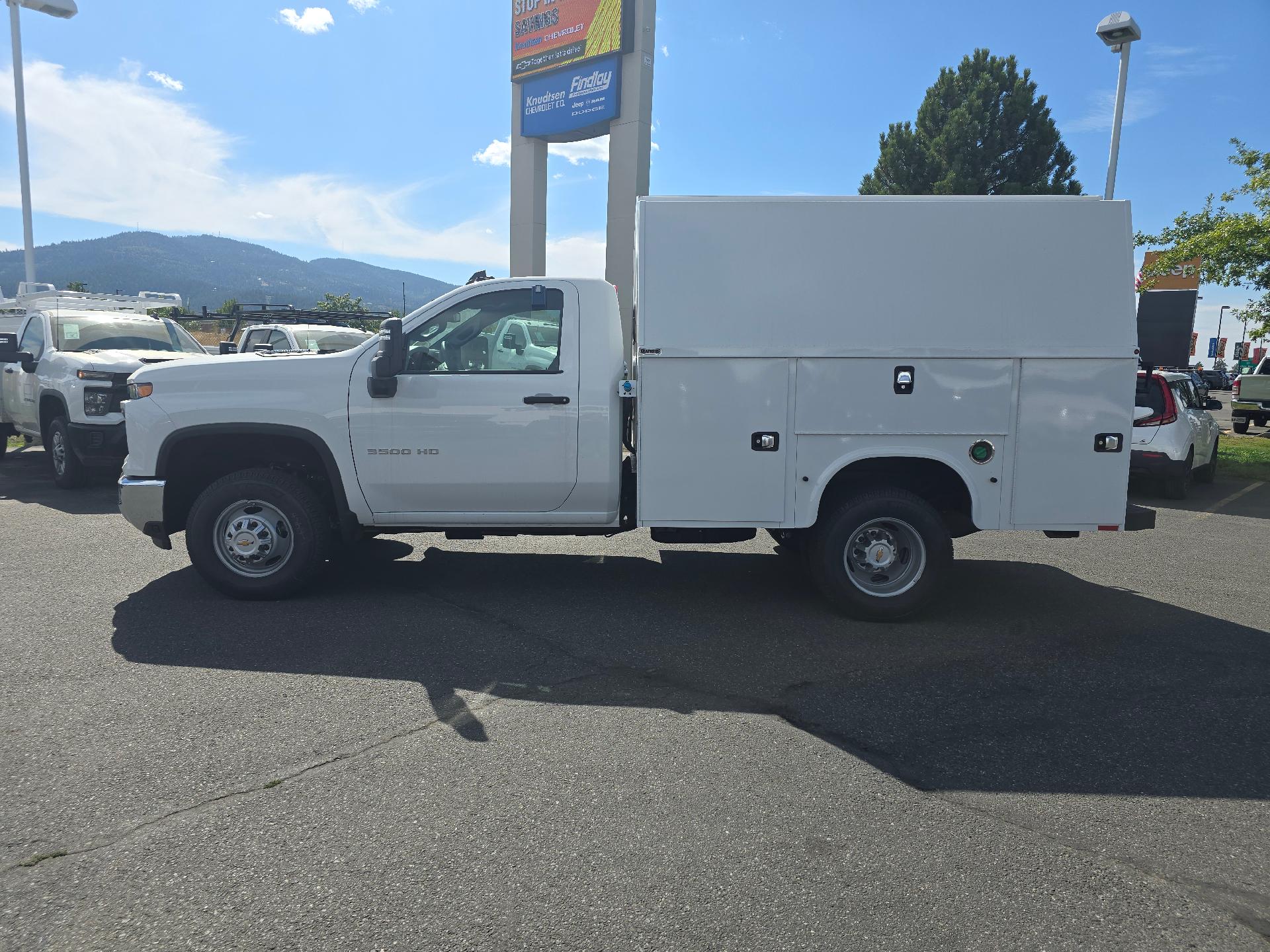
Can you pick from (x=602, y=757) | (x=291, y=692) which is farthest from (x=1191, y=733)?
(x=291, y=692)

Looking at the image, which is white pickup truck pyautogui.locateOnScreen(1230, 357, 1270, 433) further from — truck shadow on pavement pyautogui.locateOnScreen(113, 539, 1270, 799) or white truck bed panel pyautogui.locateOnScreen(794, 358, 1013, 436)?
white truck bed panel pyautogui.locateOnScreen(794, 358, 1013, 436)

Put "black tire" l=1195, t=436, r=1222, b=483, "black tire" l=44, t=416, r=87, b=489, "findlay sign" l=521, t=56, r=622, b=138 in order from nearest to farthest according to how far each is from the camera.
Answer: "black tire" l=44, t=416, r=87, b=489
"black tire" l=1195, t=436, r=1222, b=483
"findlay sign" l=521, t=56, r=622, b=138

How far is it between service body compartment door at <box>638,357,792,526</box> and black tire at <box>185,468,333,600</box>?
2199mm

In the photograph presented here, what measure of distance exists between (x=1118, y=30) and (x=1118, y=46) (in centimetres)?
42

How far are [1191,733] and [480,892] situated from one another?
3.31 meters

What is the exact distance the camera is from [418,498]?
5.99 m

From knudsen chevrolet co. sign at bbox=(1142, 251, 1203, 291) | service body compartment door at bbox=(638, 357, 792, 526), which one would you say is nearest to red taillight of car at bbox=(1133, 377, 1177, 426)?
knudsen chevrolet co. sign at bbox=(1142, 251, 1203, 291)

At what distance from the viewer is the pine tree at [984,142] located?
30.4 metres

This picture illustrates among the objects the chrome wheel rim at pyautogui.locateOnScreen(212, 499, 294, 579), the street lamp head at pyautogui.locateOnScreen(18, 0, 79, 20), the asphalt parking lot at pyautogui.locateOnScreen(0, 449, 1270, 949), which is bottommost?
the asphalt parking lot at pyautogui.locateOnScreen(0, 449, 1270, 949)

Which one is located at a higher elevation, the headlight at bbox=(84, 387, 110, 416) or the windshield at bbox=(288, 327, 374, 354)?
the windshield at bbox=(288, 327, 374, 354)

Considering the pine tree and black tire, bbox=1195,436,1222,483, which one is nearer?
black tire, bbox=1195,436,1222,483

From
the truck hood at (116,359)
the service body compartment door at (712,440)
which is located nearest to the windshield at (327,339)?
the truck hood at (116,359)

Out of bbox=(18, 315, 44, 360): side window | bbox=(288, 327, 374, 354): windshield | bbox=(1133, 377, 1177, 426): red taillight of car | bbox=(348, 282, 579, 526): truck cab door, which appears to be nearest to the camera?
bbox=(348, 282, 579, 526): truck cab door

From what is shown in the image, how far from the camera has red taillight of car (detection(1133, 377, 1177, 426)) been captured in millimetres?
10984
